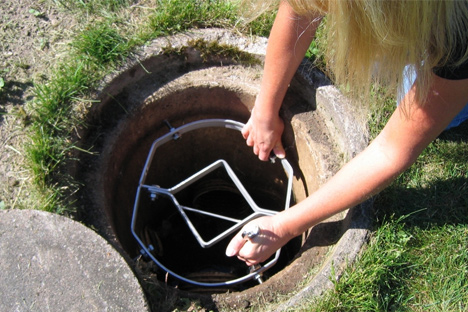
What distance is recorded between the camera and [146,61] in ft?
6.97

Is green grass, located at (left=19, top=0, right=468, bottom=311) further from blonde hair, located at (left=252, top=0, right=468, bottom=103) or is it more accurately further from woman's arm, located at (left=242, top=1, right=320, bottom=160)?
blonde hair, located at (left=252, top=0, right=468, bottom=103)

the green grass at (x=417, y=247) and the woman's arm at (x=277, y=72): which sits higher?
the woman's arm at (x=277, y=72)

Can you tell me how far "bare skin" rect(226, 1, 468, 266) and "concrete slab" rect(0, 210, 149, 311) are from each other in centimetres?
50

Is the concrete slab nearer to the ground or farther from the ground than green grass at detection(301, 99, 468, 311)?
farther from the ground

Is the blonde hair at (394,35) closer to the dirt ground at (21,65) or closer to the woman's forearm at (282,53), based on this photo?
the woman's forearm at (282,53)

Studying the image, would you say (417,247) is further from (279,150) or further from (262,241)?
(279,150)

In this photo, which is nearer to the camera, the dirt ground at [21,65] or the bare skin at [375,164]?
the bare skin at [375,164]

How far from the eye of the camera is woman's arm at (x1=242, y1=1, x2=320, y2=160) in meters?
1.81

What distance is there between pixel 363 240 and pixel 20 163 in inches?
54.2

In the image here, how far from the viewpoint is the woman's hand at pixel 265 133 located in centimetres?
209

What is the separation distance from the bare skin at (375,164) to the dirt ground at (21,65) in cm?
90

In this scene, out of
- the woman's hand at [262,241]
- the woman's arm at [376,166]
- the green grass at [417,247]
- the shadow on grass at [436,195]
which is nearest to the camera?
the woman's arm at [376,166]

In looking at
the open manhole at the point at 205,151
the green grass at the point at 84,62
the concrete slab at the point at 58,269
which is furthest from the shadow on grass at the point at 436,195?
the concrete slab at the point at 58,269

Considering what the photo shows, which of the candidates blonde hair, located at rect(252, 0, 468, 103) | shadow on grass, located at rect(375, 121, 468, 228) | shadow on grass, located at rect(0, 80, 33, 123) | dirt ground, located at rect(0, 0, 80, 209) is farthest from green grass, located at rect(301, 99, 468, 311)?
shadow on grass, located at rect(0, 80, 33, 123)
